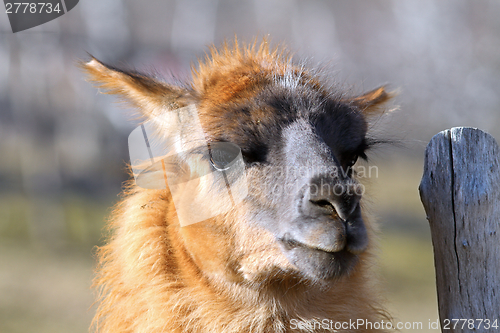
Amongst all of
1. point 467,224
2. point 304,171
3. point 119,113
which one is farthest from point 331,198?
point 119,113

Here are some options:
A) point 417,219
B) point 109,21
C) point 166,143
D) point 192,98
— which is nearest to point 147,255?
point 166,143

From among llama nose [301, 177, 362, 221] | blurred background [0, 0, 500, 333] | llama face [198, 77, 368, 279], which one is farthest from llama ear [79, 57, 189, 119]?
blurred background [0, 0, 500, 333]

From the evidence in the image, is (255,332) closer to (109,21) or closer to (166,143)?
(166,143)

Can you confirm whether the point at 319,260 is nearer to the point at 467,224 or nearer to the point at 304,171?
the point at 304,171

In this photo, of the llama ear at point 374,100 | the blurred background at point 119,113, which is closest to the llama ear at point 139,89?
the llama ear at point 374,100

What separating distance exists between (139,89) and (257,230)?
103 cm

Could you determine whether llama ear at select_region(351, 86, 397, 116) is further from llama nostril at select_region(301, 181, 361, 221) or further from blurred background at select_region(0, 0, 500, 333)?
blurred background at select_region(0, 0, 500, 333)

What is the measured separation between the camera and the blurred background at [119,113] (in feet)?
26.7

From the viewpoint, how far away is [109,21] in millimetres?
14844

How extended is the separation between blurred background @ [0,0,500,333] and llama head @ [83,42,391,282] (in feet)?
11.2

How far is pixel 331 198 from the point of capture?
176 cm

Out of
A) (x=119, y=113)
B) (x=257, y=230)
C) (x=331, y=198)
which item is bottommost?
(x=257, y=230)

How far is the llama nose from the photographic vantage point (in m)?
1.75

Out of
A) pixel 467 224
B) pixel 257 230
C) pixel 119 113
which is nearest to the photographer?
pixel 467 224
